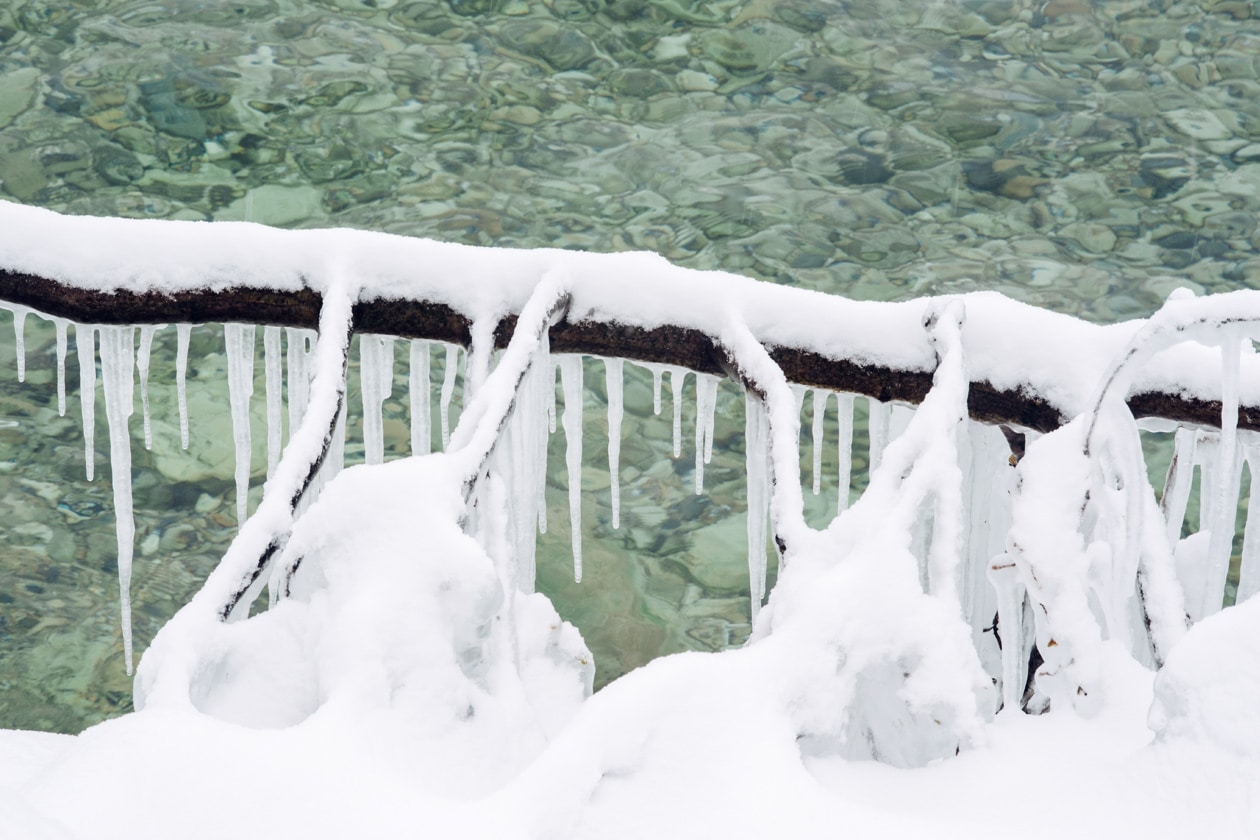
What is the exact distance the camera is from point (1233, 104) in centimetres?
1201

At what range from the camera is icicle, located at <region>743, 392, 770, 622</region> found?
2.39 m

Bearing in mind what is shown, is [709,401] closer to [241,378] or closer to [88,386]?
[241,378]

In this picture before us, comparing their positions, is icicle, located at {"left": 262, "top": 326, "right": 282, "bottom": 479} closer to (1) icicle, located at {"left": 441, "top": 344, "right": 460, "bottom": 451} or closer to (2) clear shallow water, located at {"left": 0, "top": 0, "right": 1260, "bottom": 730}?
(1) icicle, located at {"left": 441, "top": 344, "right": 460, "bottom": 451}

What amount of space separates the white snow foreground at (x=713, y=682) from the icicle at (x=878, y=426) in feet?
1.15

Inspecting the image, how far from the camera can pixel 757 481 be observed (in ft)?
8.64

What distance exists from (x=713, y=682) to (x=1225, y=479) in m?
1.18

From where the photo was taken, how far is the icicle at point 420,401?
2789 mm

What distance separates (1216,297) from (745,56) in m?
11.0

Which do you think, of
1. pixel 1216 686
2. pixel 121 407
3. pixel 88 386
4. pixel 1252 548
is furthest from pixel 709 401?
pixel 88 386

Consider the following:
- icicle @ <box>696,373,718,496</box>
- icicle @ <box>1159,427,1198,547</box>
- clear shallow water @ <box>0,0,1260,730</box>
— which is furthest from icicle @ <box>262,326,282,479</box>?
clear shallow water @ <box>0,0,1260,730</box>

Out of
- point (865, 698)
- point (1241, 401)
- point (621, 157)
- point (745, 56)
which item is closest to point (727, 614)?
point (621, 157)

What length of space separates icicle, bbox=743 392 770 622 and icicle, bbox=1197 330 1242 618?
0.78 metres

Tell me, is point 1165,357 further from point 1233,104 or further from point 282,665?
point 1233,104

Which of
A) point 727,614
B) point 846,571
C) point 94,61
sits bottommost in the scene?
point 727,614
